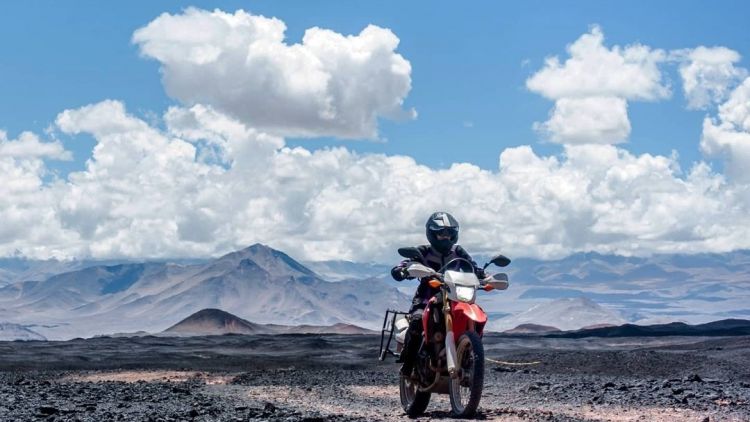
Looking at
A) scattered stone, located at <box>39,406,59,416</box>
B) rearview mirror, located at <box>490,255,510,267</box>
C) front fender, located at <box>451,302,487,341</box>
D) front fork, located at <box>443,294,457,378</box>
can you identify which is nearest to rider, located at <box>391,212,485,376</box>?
rearview mirror, located at <box>490,255,510,267</box>

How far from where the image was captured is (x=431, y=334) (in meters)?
12.9

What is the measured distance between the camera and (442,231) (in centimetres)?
1355

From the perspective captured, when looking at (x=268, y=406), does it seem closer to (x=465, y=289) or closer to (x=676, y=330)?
(x=465, y=289)

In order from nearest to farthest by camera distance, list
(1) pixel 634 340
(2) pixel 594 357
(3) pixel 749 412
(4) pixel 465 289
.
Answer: (4) pixel 465 289, (3) pixel 749 412, (2) pixel 594 357, (1) pixel 634 340

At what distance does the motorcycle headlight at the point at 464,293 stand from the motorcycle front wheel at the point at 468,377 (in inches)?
17.5

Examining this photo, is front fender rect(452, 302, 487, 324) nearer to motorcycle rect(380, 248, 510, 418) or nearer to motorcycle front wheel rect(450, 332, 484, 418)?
motorcycle rect(380, 248, 510, 418)

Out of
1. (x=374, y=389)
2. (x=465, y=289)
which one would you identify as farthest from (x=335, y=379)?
(x=465, y=289)

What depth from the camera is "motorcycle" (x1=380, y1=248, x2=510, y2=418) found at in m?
12.0

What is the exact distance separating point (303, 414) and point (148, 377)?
21546 mm

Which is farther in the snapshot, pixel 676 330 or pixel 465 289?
pixel 676 330

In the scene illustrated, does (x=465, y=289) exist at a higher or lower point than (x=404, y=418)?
higher

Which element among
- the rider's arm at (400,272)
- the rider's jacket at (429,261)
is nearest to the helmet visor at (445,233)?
the rider's jacket at (429,261)

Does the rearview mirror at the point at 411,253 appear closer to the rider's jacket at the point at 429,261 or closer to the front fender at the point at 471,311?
the rider's jacket at the point at 429,261

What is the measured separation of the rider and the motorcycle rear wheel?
14.1 inches
